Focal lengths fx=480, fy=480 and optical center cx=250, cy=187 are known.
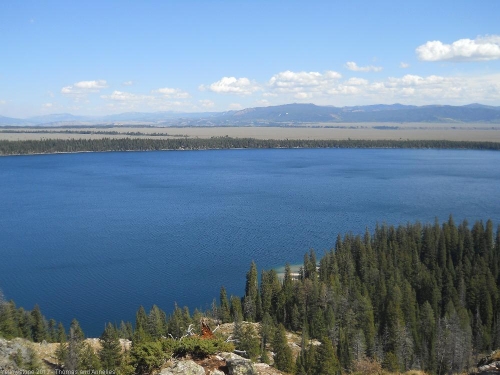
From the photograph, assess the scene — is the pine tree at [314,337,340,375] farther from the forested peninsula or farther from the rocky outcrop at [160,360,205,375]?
the rocky outcrop at [160,360,205,375]

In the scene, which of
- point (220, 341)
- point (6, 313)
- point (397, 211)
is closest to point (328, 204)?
point (397, 211)

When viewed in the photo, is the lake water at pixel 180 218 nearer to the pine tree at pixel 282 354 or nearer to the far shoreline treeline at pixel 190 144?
the pine tree at pixel 282 354

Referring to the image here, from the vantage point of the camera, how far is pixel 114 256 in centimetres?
2847

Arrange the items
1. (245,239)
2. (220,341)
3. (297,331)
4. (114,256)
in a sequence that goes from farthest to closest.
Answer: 1. (245,239)
2. (114,256)
3. (297,331)
4. (220,341)

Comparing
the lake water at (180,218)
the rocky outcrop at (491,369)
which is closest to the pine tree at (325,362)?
the rocky outcrop at (491,369)

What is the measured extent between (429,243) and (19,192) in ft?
140

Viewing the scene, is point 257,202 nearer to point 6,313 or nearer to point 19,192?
point 19,192

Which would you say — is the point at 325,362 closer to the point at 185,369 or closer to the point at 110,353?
the point at 110,353

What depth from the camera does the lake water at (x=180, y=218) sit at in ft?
77.2

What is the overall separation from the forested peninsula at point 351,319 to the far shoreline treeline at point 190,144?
8810cm

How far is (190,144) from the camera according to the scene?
110375 millimetres

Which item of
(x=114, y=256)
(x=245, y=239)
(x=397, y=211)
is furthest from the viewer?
(x=397, y=211)

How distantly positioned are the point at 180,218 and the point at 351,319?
22471mm

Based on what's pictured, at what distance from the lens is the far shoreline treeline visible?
99.8 metres
